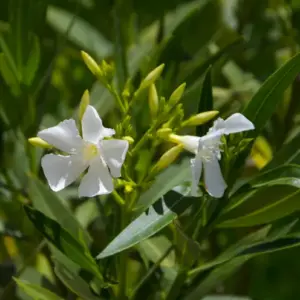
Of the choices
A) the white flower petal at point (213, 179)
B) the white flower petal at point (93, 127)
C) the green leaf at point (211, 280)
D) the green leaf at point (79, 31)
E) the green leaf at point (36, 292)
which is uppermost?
the white flower petal at point (93, 127)

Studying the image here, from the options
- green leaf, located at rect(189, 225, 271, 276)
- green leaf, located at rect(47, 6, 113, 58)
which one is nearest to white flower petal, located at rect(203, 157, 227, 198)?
green leaf, located at rect(189, 225, 271, 276)

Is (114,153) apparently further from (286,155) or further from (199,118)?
(286,155)

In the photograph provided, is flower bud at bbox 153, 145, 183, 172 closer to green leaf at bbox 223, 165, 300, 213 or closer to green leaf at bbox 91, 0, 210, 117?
green leaf at bbox 223, 165, 300, 213

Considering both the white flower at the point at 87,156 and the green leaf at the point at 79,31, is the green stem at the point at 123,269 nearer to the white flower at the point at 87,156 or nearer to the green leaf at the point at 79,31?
the white flower at the point at 87,156

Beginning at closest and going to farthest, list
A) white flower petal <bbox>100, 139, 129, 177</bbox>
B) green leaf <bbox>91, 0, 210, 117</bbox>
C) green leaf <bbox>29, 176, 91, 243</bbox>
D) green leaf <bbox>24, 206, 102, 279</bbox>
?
white flower petal <bbox>100, 139, 129, 177</bbox> < green leaf <bbox>24, 206, 102, 279</bbox> < green leaf <bbox>29, 176, 91, 243</bbox> < green leaf <bbox>91, 0, 210, 117</bbox>

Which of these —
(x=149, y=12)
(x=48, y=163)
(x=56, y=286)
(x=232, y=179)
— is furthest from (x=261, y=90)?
(x=149, y=12)

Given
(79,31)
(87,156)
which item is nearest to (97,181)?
(87,156)

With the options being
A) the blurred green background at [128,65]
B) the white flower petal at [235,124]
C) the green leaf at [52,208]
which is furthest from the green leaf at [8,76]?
the white flower petal at [235,124]

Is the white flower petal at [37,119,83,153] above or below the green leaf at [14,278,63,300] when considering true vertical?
above
